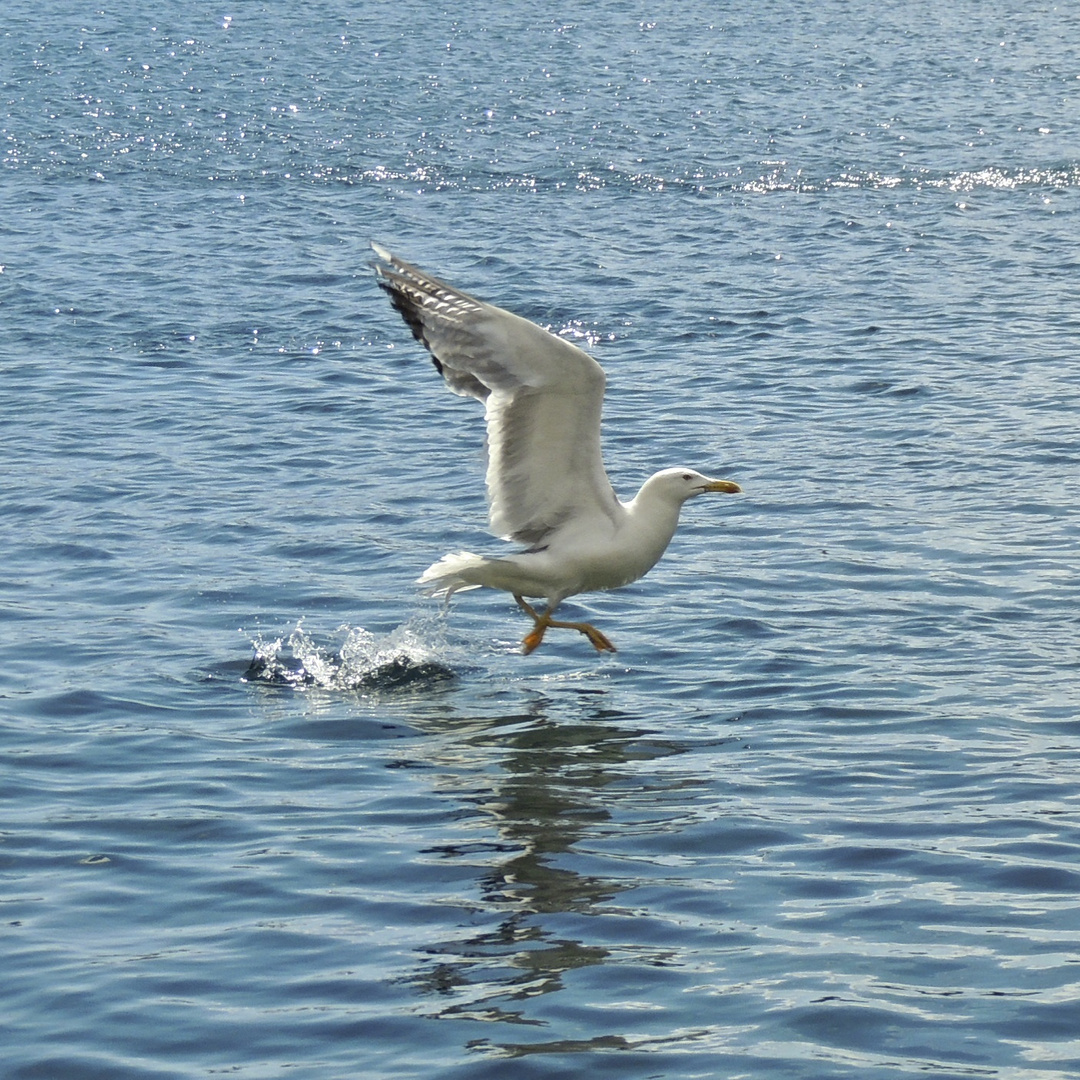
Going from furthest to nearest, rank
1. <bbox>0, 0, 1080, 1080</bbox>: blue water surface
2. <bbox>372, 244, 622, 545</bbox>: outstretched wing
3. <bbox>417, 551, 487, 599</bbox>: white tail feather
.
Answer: <bbox>417, 551, 487, 599</bbox>: white tail feather
<bbox>372, 244, 622, 545</bbox>: outstretched wing
<bbox>0, 0, 1080, 1080</bbox>: blue water surface

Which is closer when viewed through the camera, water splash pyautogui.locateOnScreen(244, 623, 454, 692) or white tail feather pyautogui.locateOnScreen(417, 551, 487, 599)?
white tail feather pyautogui.locateOnScreen(417, 551, 487, 599)

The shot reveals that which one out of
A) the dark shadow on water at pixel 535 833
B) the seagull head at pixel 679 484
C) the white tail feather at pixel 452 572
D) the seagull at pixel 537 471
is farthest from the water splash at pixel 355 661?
the seagull head at pixel 679 484

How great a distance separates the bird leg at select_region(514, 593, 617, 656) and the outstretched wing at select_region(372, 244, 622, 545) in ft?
1.21

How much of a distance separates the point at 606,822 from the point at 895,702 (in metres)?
1.89

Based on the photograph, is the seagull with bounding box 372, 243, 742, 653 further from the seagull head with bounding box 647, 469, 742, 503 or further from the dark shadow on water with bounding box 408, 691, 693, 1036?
the dark shadow on water with bounding box 408, 691, 693, 1036

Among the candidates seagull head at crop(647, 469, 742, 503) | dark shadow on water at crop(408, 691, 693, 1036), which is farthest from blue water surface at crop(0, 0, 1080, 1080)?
seagull head at crop(647, 469, 742, 503)

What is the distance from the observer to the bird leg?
9.62 metres

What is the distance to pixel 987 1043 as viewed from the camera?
5.76 m

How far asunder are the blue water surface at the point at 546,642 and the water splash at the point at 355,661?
0.03m

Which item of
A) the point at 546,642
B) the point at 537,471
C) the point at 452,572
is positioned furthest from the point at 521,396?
the point at 546,642

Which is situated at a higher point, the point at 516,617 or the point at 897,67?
the point at 897,67

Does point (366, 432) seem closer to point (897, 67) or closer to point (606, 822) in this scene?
point (606, 822)

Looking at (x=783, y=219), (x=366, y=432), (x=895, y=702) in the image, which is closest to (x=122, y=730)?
(x=895, y=702)

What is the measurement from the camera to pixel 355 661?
9891 mm
